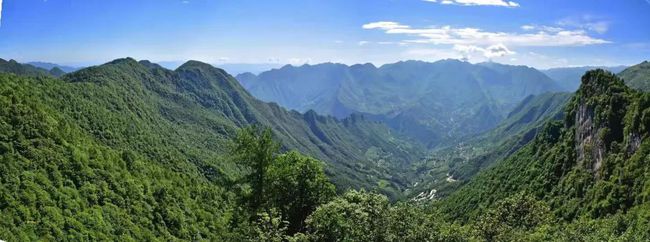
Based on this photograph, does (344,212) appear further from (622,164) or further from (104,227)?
(622,164)

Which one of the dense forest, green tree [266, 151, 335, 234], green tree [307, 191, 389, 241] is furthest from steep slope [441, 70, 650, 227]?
green tree [307, 191, 389, 241]

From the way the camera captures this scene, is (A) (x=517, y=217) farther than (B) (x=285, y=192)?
Yes

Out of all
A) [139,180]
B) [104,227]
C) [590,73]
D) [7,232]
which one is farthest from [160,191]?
[590,73]

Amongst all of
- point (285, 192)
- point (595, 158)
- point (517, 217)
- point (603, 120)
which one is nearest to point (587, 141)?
point (603, 120)

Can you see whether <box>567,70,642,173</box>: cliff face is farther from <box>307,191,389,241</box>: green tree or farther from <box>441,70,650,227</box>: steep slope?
<box>307,191,389,241</box>: green tree

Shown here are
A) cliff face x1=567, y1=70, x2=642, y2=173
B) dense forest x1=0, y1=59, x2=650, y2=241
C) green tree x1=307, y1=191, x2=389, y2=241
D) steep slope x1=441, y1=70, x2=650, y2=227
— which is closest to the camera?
green tree x1=307, y1=191, x2=389, y2=241

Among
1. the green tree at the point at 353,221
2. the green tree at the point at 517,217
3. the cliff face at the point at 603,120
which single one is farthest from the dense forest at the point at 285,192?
the cliff face at the point at 603,120

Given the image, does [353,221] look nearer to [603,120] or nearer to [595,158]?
[595,158]

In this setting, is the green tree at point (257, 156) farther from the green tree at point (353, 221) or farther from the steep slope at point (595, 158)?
the steep slope at point (595, 158)
